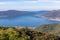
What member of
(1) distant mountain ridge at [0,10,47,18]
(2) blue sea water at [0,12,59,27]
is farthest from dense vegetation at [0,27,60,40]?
(1) distant mountain ridge at [0,10,47,18]

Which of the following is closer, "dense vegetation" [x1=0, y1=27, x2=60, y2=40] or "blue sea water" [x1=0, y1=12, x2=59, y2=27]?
"dense vegetation" [x1=0, y1=27, x2=60, y2=40]

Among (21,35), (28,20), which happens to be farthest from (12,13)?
(21,35)

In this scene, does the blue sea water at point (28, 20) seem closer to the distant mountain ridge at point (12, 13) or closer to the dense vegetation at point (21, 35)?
the distant mountain ridge at point (12, 13)

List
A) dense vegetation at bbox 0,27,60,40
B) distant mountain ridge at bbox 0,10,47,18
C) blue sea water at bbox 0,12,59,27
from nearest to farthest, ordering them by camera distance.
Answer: dense vegetation at bbox 0,27,60,40 → blue sea water at bbox 0,12,59,27 → distant mountain ridge at bbox 0,10,47,18

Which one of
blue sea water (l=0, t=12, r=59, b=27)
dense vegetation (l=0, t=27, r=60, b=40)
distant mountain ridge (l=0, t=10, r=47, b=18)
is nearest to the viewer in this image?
dense vegetation (l=0, t=27, r=60, b=40)

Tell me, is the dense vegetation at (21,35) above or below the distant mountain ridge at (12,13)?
above

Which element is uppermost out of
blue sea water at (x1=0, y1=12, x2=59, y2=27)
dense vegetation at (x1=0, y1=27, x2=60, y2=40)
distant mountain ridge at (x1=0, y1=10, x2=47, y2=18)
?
dense vegetation at (x1=0, y1=27, x2=60, y2=40)

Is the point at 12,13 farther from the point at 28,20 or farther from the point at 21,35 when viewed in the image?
the point at 21,35

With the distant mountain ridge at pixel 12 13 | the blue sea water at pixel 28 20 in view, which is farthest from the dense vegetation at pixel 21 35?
the distant mountain ridge at pixel 12 13

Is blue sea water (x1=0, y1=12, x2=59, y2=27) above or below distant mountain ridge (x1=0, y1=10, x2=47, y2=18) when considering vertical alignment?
below

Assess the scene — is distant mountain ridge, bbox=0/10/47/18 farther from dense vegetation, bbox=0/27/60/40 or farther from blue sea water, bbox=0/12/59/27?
dense vegetation, bbox=0/27/60/40

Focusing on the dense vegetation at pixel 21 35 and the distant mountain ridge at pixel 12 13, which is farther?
the distant mountain ridge at pixel 12 13

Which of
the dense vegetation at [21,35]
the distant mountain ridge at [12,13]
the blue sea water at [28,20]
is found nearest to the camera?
the dense vegetation at [21,35]
